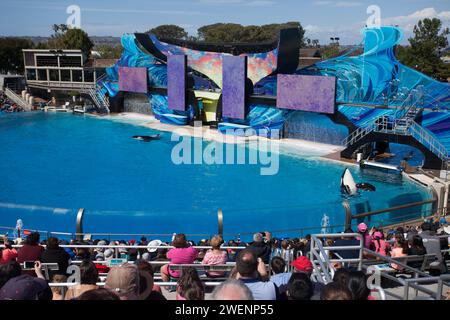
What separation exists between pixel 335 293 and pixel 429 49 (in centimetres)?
4427

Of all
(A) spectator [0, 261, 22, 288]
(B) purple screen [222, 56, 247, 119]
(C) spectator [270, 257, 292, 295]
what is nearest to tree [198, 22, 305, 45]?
(B) purple screen [222, 56, 247, 119]

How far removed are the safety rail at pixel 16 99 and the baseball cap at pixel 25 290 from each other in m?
40.0

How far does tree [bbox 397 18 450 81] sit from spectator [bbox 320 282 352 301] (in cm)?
4306

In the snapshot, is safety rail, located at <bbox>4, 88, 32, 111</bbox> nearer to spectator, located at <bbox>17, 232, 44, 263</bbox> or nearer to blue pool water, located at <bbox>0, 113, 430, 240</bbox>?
blue pool water, located at <bbox>0, 113, 430, 240</bbox>

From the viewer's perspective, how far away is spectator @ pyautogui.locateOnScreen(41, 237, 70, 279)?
19.4 feet

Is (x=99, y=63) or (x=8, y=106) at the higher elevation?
(x=99, y=63)

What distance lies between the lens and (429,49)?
141 feet

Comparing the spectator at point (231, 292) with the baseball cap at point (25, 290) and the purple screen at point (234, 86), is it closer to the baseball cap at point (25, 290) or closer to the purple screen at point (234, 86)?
the baseball cap at point (25, 290)

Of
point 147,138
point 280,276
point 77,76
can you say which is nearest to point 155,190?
point 147,138

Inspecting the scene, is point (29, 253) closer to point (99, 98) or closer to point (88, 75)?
point (99, 98)

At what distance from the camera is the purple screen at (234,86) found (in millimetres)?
28281
